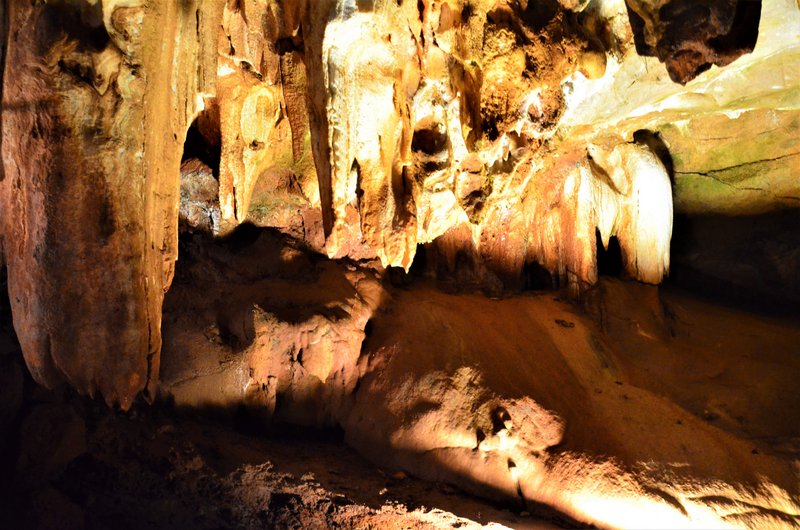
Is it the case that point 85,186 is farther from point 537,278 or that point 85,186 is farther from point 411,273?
point 537,278

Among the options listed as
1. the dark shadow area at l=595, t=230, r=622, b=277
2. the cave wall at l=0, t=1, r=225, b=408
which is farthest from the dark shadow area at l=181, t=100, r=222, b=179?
the dark shadow area at l=595, t=230, r=622, b=277

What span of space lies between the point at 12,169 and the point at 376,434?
3.09 metres

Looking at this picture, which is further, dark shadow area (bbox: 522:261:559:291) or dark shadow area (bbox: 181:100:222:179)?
dark shadow area (bbox: 522:261:559:291)

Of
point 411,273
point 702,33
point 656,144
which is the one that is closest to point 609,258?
point 656,144

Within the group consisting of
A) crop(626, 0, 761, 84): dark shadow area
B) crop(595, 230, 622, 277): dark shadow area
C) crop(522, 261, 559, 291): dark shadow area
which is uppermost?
crop(626, 0, 761, 84): dark shadow area

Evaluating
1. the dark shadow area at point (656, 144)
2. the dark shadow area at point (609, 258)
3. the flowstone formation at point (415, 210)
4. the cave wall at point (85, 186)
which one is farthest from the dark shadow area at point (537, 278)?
the cave wall at point (85, 186)

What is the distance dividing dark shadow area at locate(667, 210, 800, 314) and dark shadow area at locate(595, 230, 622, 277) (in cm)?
69

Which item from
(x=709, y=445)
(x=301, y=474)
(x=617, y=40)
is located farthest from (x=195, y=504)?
(x=617, y=40)

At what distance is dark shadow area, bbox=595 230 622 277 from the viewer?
6086mm

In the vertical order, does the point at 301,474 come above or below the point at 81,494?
above

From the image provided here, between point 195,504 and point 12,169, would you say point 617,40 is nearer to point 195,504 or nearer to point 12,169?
point 12,169

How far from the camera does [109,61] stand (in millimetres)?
3004

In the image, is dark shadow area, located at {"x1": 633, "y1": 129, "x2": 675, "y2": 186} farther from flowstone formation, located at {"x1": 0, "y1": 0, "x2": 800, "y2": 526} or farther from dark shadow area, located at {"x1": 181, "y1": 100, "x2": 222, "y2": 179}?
dark shadow area, located at {"x1": 181, "y1": 100, "x2": 222, "y2": 179}

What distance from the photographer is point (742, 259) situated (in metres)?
6.12
